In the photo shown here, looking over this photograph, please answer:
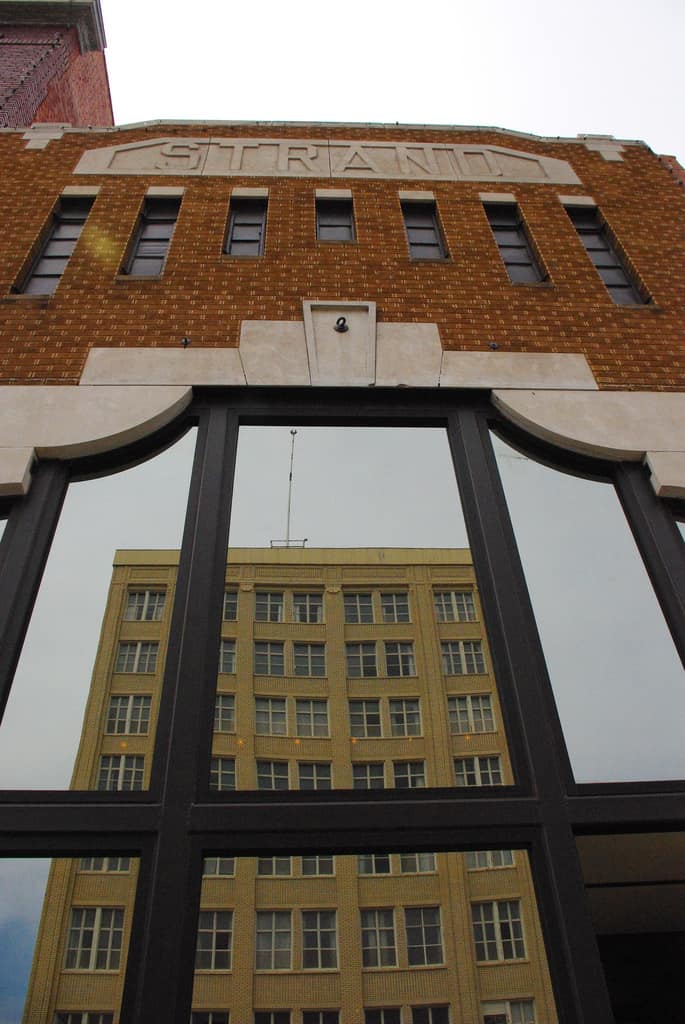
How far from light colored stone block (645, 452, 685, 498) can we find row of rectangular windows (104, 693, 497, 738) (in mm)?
2303

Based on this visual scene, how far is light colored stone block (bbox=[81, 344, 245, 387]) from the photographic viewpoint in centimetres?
577

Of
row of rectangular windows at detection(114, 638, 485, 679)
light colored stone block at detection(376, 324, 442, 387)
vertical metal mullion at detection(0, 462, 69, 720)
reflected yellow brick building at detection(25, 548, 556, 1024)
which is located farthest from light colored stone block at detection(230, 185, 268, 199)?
row of rectangular windows at detection(114, 638, 485, 679)

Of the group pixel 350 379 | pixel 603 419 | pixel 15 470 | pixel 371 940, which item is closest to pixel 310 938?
pixel 371 940

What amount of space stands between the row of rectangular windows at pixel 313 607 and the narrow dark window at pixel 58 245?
3826mm

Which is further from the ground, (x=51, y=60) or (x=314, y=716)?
(x=51, y=60)

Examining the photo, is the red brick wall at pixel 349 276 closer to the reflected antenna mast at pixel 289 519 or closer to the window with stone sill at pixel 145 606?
the reflected antenna mast at pixel 289 519

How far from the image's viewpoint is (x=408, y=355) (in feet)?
20.1

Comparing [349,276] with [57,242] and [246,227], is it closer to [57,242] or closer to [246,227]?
[246,227]

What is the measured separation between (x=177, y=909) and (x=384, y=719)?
1.44m

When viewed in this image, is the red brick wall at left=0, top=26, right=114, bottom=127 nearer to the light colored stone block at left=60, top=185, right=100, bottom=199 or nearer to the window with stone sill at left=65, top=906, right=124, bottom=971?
the light colored stone block at left=60, top=185, right=100, bottom=199

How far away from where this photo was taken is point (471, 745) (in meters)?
4.05

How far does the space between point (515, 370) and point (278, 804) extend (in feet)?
13.5

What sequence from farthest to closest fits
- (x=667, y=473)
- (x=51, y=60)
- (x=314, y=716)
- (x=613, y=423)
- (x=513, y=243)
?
(x=51, y=60) < (x=513, y=243) < (x=613, y=423) < (x=667, y=473) < (x=314, y=716)

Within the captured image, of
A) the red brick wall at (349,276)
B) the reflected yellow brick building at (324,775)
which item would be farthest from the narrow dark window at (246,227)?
the reflected yellow brick building at (324,775)
